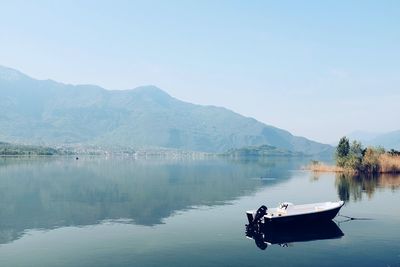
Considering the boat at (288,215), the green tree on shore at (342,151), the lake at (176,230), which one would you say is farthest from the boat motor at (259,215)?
the green tree on shore at (342,151)

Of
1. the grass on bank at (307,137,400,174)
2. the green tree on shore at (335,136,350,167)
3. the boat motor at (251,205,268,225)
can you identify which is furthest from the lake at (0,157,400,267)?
the green tree on shore at (335,136,350,167)

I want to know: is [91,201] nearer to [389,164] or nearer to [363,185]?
[363,185]

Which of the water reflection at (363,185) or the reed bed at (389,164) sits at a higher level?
the reed bed at (389,164)

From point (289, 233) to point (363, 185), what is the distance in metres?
60.3

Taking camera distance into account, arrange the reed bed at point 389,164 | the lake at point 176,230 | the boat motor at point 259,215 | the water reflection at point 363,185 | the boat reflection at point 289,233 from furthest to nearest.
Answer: the reed bed at point 389,164 → the water reflection at point 363,185 → the boat motor at point 259,215 → the boat reflection at point 289,233 → the lake at point 176,230

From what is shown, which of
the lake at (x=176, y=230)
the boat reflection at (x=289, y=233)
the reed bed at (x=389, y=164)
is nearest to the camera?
the lake at (x=176, y=230)

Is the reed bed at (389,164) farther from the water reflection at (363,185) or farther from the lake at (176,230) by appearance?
the lake at (176,230)

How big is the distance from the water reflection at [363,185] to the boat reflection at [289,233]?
3058cm

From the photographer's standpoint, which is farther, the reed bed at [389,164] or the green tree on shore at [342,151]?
the green tree on shore at [342,151]

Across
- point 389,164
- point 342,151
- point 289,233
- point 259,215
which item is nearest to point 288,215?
point 289,233

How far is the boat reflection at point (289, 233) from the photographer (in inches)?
1900

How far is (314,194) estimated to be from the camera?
91.6 m

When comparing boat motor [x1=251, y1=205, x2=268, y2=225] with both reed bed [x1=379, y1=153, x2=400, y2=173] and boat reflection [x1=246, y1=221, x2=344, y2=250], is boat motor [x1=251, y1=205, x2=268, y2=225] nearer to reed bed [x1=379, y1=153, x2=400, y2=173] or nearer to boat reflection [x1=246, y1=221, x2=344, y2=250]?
boat reflection [x1=246, y1=221, x2=344, y2=250]

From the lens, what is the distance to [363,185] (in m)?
105
